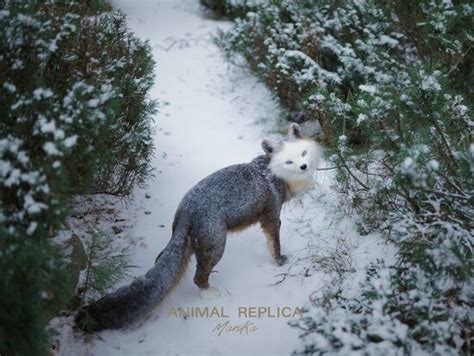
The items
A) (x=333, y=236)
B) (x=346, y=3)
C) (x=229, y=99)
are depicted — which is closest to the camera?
(x=333, y=236)

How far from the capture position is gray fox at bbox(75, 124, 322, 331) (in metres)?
2.72

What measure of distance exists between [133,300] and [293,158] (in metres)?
1.65

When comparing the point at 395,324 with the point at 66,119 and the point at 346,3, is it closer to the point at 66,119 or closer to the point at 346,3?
the point at 66,119

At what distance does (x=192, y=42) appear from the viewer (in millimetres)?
7840

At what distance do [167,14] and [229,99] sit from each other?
12.3 feet

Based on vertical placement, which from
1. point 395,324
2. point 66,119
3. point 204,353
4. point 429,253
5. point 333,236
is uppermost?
point 66,119

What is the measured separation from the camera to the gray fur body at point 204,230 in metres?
2.71

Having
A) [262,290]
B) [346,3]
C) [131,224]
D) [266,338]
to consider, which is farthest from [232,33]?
[266,338]

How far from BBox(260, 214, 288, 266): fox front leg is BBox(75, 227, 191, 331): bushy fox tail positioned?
879 mm
